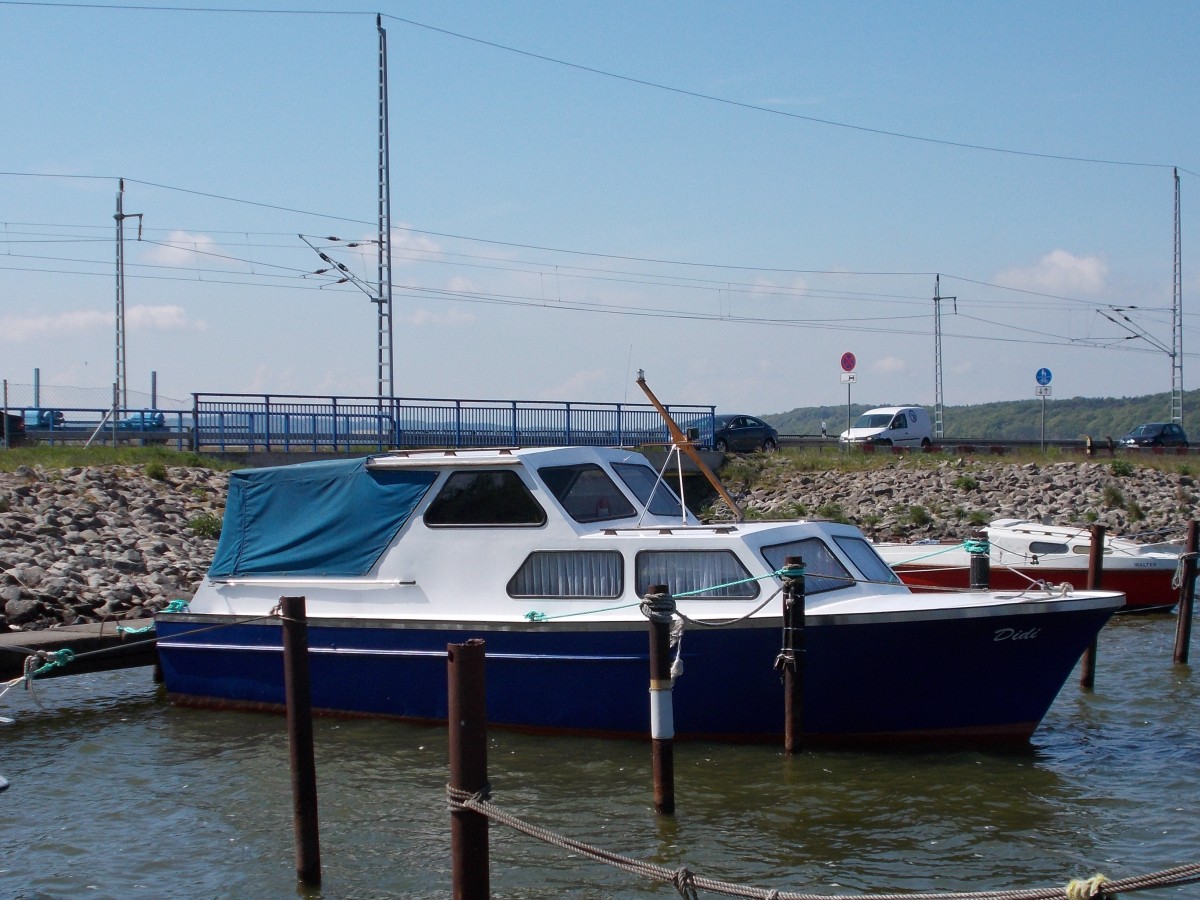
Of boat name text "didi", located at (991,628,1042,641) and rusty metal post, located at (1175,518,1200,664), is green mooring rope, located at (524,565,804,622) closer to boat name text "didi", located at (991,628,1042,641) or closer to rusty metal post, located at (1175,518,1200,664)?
boat name text "didi", located at (991,628,1042,641)

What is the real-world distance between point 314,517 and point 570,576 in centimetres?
304

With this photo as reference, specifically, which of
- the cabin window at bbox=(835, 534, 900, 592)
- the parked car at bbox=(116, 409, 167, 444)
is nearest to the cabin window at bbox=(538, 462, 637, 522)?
the cabin window at bbox=(835, 534, 900, 592)

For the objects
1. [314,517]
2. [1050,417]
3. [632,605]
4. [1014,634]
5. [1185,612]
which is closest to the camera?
[1014,634]

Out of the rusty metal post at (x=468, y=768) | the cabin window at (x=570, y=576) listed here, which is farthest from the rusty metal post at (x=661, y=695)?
the rusty metal post at (x=468, y=768)

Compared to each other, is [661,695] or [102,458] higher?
Result: [102,458]

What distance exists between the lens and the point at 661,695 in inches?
369

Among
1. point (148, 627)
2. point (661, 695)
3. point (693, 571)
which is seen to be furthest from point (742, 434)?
point (661, 695)

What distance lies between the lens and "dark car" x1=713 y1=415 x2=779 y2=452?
129 feet

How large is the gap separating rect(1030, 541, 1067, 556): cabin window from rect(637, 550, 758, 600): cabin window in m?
11.8

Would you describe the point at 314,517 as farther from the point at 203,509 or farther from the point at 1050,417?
the point at 1050,417

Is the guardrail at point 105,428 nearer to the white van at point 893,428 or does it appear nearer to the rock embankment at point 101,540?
the rock embankment at point 101,540

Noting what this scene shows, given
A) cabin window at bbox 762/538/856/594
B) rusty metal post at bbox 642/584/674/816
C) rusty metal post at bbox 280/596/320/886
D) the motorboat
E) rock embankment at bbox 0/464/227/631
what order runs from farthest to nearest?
rock embankment at bbox 0/464/227/631 < cabin window at bbox 762/538/856/594 < the motorboat < rusty metal post at bbox 642/584/674/816 < rusty metal post at bbox 280/596/320/886

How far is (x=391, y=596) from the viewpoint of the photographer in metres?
13.0

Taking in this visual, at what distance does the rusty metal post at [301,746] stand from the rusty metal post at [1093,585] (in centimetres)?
963
